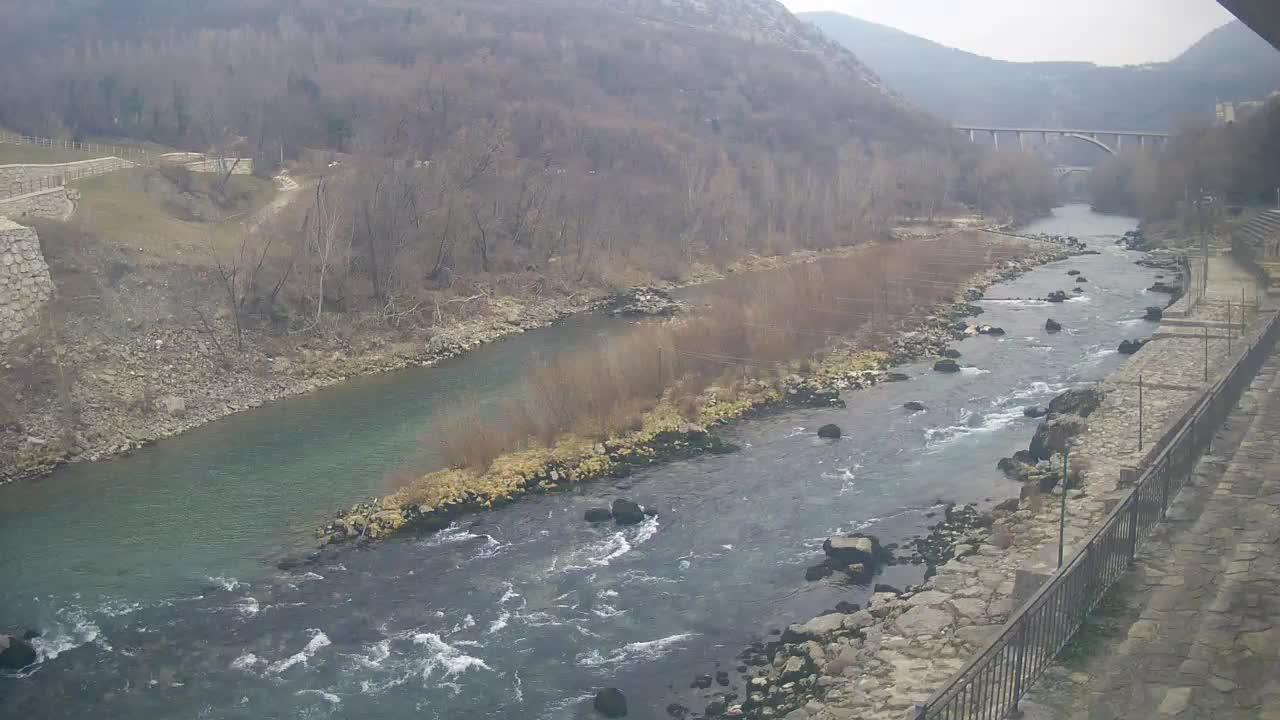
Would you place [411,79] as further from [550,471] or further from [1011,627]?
[1011,627]

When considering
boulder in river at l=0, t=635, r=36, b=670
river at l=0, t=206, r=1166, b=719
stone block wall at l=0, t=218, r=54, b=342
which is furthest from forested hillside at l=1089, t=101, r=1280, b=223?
boulder in river at l=0, t=635, r=36, b=670

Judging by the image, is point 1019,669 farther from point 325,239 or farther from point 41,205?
point 41,205

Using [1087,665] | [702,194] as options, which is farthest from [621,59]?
[1087,665]

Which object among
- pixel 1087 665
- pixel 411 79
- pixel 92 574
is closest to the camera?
pixel 1087 665

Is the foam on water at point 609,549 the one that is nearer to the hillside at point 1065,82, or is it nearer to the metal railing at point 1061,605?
the metal railing at point 1061,605

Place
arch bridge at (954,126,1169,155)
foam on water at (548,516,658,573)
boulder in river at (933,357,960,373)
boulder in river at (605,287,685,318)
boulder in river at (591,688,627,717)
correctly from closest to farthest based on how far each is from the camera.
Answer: boulder in river at (591,688,627,717) < foam on water at (548,516,658,573) < boulder in river at (933,357,960,373) < boulder in river at (605,287,685,318) < arch bridge at (954,126,1169,155)

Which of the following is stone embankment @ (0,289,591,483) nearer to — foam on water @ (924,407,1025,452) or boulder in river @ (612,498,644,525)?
boulder in river @ (612,498,644,525)
